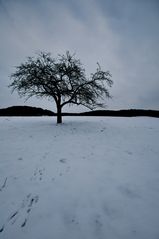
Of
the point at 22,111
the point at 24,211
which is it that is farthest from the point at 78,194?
the point at 22,111

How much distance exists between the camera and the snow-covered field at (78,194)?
8.92ft

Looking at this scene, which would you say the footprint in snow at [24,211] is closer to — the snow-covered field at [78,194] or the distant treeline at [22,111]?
the snow-covered field at [78,194]

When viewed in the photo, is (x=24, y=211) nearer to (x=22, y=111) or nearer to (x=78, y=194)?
(x=78, y=194)

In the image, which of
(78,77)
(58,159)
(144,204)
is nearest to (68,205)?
(144,204)

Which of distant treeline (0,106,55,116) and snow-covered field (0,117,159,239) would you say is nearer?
snow-covered field (0,117,159,239)

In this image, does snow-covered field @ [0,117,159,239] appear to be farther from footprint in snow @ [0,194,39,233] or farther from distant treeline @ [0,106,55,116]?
distant treeline @ [0,106,55,116]

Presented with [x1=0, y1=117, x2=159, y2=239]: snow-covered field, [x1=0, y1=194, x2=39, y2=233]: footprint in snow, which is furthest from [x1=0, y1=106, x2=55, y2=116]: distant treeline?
[x1=0, y1=194, x2=39, y2=233]: footprint in snow

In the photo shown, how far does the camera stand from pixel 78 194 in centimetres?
366

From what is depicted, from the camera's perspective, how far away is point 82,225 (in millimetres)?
2805

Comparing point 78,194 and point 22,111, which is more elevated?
point 22,111

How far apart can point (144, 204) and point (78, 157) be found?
10.2 ft

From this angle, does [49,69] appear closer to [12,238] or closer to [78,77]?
[78,77]

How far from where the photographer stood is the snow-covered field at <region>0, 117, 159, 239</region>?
2.72m

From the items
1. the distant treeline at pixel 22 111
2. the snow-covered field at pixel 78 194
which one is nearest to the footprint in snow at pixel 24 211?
the snow-covered field at pixel 78 194
